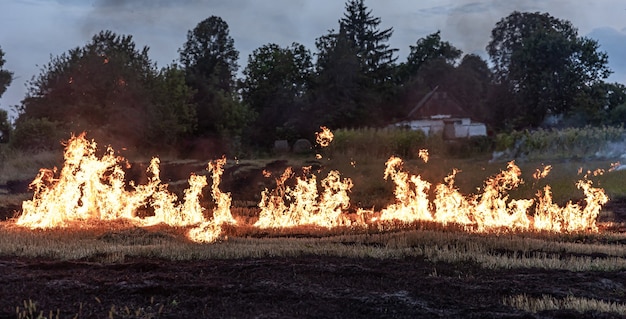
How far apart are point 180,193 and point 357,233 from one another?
10.9 meters

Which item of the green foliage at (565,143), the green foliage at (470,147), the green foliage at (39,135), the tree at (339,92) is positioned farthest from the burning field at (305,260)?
the tree at (339,92)

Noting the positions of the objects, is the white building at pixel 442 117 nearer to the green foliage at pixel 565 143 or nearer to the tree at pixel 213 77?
the tree at pixel 213 77

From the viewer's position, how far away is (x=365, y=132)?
34.2 m

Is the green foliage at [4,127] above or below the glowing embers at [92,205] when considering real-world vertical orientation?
above

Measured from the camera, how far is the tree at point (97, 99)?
1411 inches

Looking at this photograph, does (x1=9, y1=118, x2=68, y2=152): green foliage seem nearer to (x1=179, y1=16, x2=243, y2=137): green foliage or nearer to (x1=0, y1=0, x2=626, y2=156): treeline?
(x1=0, y1=0, x2=626, y2=156): treeline

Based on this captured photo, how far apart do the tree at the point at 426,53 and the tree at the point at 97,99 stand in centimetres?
3812

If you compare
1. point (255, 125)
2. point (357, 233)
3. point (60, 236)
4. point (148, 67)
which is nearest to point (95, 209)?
point (60, 236)

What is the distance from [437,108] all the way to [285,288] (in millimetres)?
48051

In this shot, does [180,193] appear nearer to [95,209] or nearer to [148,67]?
[95,209]

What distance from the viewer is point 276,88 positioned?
61781mm

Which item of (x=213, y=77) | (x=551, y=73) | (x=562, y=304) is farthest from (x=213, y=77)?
(x=562, y=304)

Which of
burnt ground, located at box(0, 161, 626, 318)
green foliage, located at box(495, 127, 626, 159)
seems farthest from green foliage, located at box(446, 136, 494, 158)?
burnt ground, located at box(0, 161, 626, 318)

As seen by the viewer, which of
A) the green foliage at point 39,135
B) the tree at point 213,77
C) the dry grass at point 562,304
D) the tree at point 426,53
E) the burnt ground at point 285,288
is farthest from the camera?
the tree at point 426,53
